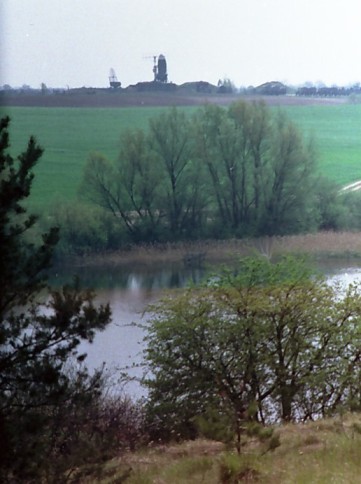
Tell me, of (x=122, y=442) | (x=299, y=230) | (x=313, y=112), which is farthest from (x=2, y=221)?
(x=313, y=112)

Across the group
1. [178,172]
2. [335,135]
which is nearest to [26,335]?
[178,172]

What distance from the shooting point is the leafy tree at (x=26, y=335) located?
3.96m

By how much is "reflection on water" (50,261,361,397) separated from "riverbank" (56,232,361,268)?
4.9 inches

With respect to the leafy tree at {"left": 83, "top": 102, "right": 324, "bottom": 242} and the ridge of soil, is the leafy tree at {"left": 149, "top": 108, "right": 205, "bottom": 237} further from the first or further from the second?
the ridge of soil

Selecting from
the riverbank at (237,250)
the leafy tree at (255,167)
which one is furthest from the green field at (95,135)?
the riverbank at (237,250)

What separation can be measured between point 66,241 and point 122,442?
250cm

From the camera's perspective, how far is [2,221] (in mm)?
4023

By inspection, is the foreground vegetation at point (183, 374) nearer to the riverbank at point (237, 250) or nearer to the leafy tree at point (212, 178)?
the riverbank at point (237, 250)

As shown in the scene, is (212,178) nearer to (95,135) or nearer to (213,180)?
(213,180)

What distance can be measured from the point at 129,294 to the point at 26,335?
193 inches

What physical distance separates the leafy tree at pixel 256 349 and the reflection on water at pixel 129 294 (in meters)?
0.45

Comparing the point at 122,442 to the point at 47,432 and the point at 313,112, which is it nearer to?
the point at 47,432

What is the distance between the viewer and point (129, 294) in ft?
29.6

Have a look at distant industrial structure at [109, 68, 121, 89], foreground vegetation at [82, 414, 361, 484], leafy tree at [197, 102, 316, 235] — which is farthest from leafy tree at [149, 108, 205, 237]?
foreground vegetation at [82, 414, 361, 484]
